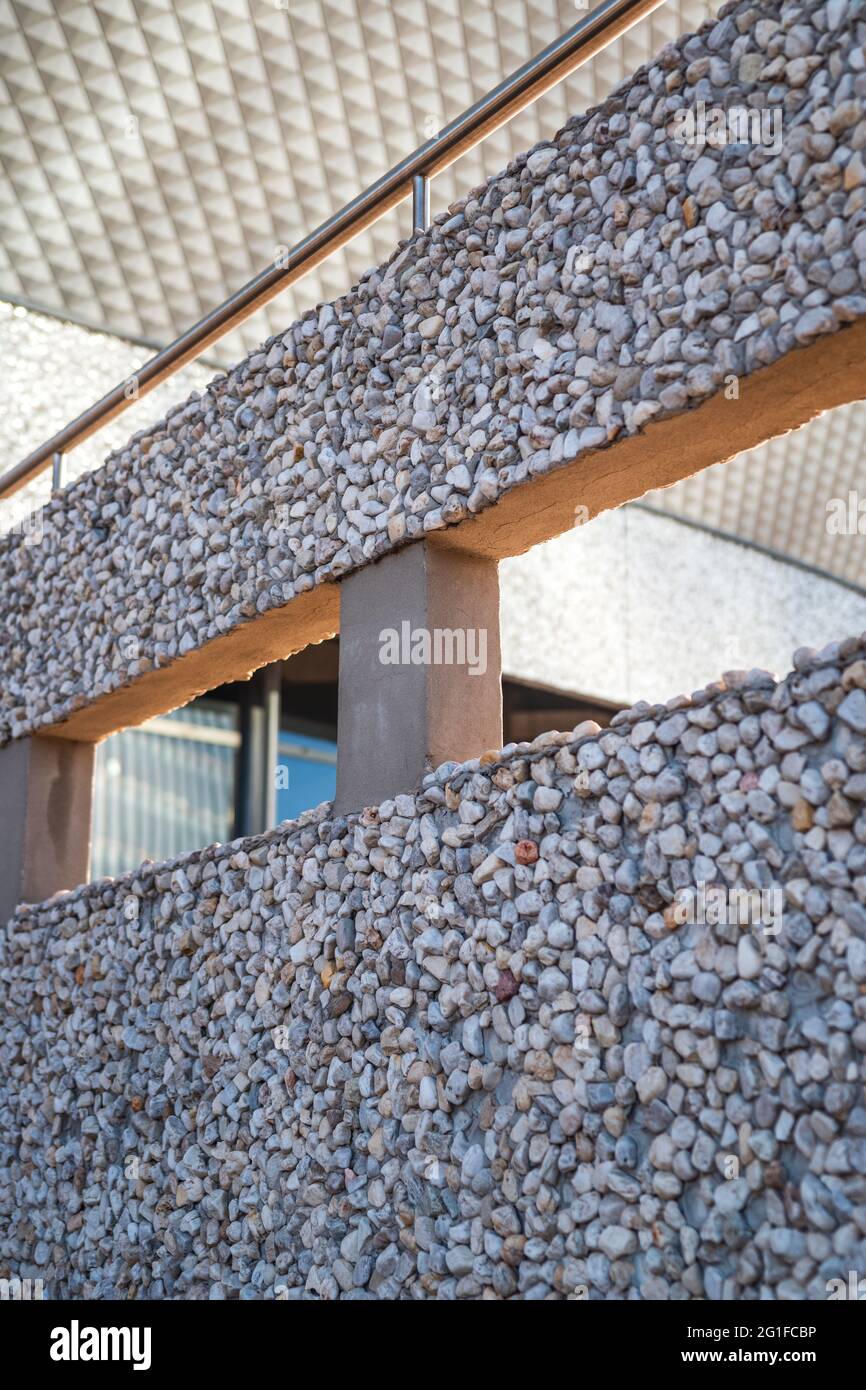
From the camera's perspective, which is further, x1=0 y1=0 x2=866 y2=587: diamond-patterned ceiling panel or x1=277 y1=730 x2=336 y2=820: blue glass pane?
x1=277 y1=730 x2=336 y2=820: blue glass pane

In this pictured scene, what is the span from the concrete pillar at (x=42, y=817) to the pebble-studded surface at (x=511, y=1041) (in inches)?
57.0

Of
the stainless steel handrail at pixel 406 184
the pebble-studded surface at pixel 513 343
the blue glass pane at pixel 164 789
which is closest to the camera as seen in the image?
the pebble-studded surface at pixel 513 343

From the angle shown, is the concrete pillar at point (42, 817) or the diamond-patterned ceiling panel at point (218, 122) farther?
the diamond-patterned ceiling panel at point (218, 122)

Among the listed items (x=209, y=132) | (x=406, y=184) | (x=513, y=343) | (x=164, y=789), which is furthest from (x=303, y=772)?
(x=513, y=343)

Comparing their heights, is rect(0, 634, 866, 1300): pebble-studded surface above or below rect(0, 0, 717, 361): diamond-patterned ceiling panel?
below

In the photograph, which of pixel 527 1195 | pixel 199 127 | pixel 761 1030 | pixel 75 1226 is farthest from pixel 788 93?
pixel 199 127

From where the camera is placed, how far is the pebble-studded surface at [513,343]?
4.72 metres

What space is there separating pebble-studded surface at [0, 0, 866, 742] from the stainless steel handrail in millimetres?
353

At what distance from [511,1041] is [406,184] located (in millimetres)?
3962

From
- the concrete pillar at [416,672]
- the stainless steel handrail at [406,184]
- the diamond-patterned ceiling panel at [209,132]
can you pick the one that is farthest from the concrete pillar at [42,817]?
the diamond-patterned ceiling panel at [209,132]

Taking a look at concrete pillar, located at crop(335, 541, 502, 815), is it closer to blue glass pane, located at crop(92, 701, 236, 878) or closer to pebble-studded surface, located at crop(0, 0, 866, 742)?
pebble-studded surface, located at crop(0, 0, 866, 742)

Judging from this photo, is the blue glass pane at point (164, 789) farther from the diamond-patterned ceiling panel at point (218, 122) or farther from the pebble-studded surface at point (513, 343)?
the pebble-studded surface at point (513, 343)

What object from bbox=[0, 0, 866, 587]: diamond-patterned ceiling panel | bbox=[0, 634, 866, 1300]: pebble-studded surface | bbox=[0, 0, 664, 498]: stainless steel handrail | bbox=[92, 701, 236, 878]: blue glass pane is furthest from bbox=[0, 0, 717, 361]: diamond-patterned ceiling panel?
bbox=[0, 634, 866, 1300]: pebble-studded surface

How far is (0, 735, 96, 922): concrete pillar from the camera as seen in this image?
838cm
